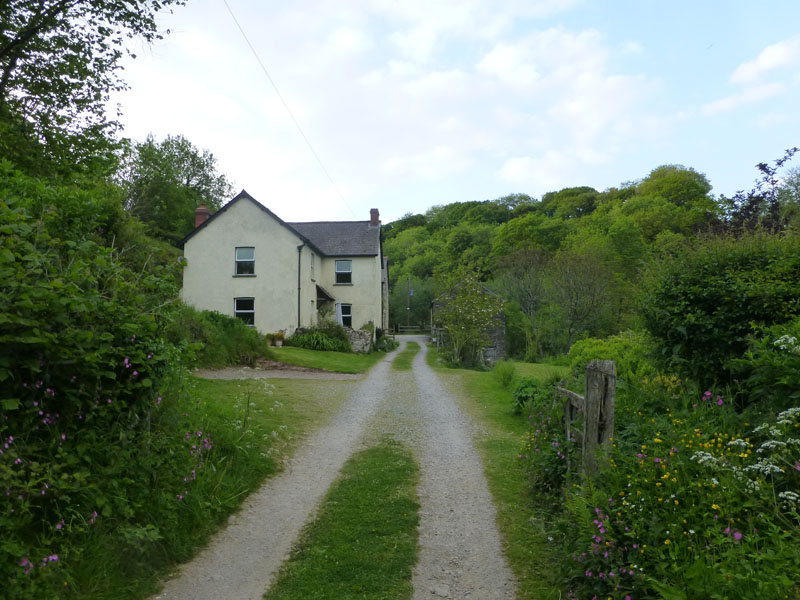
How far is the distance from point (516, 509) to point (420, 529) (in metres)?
1.26

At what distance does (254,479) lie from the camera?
6.73 m

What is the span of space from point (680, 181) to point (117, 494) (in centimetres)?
6392

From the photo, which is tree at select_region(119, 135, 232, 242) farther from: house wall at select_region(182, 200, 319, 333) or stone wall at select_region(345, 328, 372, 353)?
stone wall at select_region(345, 328, 372, 353)

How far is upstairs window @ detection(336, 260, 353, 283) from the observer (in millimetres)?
33312

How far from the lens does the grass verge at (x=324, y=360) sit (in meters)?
20.4

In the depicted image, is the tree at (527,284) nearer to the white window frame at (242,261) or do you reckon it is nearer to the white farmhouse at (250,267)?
the white farmhouse at (250,267)

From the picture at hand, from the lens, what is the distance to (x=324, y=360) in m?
22.1

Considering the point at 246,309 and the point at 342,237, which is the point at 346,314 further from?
the point at 246,309

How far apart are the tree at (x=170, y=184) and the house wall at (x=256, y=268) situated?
1471 cm

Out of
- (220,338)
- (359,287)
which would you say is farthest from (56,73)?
(359,287)

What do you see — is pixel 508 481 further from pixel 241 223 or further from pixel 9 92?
pixel 241 223

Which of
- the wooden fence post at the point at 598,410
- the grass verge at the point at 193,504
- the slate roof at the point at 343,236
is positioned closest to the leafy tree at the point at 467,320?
the slate roof at the point at 343,236

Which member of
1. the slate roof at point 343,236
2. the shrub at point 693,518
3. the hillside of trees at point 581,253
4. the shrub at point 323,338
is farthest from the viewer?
the hillside of trees at point 581,253

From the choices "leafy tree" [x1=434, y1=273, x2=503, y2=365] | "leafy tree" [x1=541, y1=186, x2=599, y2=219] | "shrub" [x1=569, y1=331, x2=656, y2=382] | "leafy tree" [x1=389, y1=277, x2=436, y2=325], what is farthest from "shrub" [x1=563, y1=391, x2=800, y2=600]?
"leafy tree" [x1=389, y1=277, x2=436, y2=325]
